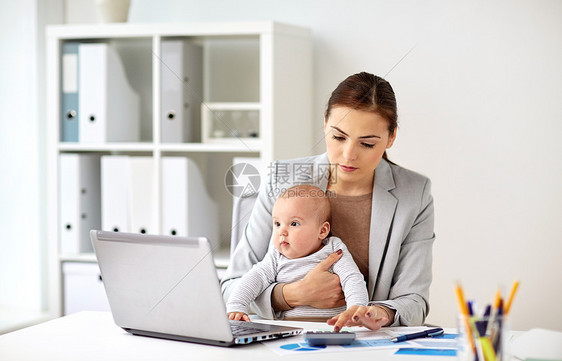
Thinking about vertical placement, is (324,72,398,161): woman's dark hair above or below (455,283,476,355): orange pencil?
above

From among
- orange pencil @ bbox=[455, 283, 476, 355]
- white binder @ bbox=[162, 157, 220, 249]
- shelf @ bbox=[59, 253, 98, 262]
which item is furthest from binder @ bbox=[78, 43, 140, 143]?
orange pencil @ bbox=[455, 283, 476, 355]

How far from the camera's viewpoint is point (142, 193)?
2.65 m

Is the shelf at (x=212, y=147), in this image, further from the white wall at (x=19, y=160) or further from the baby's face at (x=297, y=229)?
the baby's face at (x=297, y=229)

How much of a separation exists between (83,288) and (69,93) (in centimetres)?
78

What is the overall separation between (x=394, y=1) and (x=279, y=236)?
1358 mm

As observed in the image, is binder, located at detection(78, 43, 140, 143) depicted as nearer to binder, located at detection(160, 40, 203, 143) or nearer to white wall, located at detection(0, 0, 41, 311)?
binder, located at detection(160, 40, 203, 143)

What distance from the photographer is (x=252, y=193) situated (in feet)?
6.34

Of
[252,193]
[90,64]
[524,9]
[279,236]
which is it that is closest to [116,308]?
[279,236]

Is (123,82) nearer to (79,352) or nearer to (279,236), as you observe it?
(279,236)

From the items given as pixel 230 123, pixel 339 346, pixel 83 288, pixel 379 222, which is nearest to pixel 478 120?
pixel 230 123

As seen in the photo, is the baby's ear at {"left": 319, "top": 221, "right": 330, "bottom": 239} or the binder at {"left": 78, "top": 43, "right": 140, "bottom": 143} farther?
the binder at {"left": 78, "top": 43, "right": 140, "bottom": 143}

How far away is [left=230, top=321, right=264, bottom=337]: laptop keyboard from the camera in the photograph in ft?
4.18

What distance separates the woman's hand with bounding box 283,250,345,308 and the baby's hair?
118mm

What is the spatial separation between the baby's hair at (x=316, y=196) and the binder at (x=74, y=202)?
129 centimetres
